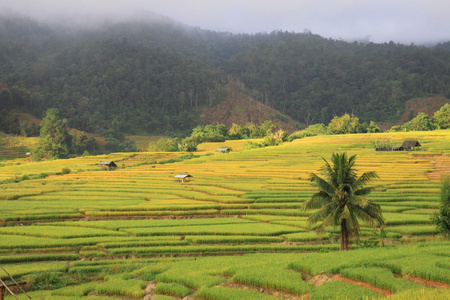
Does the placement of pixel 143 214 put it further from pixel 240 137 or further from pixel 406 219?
pixel 240 137

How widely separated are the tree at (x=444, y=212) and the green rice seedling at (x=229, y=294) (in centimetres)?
1331

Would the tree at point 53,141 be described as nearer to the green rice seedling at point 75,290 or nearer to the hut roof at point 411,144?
the hut roof at point 411,144

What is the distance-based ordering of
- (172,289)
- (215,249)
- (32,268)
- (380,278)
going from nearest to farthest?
1. (380,278)
2. (172,289)
3. (32,268)
4. (215,249)

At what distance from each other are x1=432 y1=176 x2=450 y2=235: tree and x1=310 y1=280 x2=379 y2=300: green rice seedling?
A: 11.9 m

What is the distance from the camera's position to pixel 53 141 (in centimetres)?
9369

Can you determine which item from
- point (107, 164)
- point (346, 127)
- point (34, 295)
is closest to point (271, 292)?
point (34, 295)

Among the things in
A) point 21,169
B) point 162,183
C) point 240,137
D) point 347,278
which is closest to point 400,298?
point 347,278

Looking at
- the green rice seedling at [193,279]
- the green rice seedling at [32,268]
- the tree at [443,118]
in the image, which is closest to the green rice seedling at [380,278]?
the green rice seedling at [193,279]

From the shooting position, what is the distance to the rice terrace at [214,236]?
12688mm

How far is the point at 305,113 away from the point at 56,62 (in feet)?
334

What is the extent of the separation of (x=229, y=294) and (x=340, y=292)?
3.10 m

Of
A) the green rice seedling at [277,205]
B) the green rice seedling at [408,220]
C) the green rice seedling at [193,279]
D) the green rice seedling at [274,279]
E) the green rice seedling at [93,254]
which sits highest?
the green rice seedling at [274,279]

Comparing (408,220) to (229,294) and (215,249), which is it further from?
(229,294)

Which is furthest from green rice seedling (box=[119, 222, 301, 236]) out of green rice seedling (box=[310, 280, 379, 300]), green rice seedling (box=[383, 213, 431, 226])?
green rice seedling (box=[310, 280, 379, 300])
